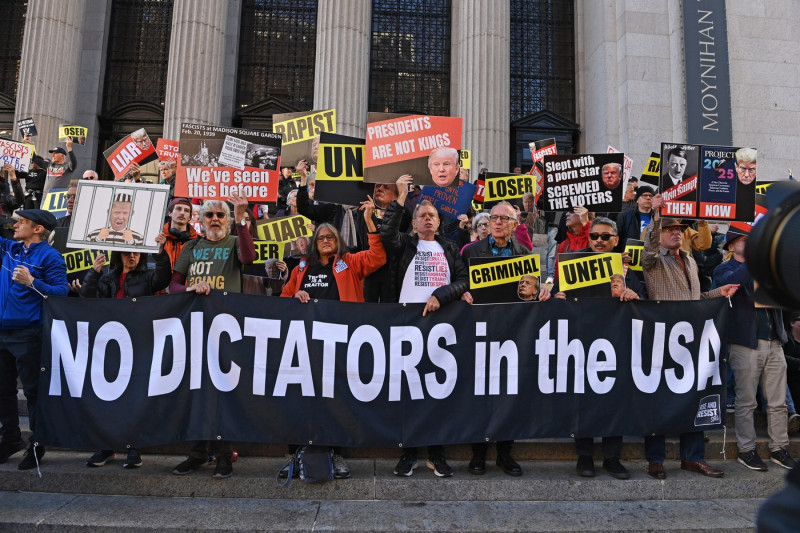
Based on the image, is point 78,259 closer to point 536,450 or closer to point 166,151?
point 166,151

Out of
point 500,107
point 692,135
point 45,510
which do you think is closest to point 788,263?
Result: point 45,510

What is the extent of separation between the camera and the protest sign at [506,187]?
8.02 m

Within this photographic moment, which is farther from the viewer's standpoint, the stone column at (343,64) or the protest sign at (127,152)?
the stone column at (343,64)

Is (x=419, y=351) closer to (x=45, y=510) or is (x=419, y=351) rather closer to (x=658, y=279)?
(x=658, y=279)

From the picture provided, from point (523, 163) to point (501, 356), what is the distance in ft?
46.2

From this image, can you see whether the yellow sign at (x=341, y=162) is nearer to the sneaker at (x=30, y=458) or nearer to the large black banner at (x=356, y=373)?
the large black banner at (x=356, y=373)

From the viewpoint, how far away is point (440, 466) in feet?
18.0

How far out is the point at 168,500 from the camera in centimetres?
513

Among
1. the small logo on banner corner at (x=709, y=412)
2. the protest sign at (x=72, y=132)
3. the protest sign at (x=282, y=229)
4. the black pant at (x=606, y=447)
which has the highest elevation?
the protest sign at (x=72, y=132)

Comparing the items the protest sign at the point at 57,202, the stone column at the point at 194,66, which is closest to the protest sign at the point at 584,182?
the protest sign at the point at 57,202

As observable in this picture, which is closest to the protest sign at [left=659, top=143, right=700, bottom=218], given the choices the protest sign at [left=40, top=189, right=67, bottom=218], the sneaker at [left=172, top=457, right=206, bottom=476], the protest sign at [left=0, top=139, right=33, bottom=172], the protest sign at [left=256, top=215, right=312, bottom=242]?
the protest sign at [left=256, top=215, right=312, bottom=242]

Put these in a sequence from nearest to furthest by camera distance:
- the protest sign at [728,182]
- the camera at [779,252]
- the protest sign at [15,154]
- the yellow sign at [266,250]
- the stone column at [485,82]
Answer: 1. the camera at [779,252]
2. the protest sign at [728,182]
3. the yellow sign at [266,250]
4. the protest sign at [15,154]
5. the stone column at [485,82]

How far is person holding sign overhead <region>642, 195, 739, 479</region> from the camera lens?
5848mm

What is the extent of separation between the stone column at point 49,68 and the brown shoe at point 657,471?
16.2 meters
